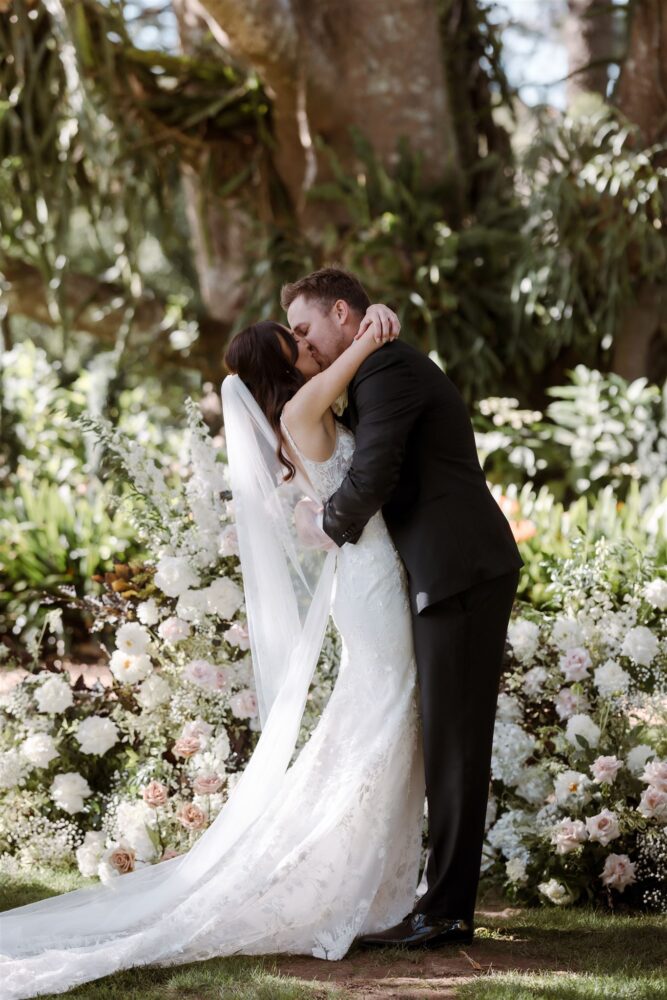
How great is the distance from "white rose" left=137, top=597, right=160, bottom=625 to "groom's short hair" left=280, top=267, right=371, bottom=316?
1.41 metres

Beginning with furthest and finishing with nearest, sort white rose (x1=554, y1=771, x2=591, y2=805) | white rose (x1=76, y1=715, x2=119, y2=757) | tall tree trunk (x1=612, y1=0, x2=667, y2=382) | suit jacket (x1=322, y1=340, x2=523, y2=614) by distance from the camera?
tall tree trunk (x1=612, y1=0, x2=667, y2=382) → white rose (x1=76, y1=715, x2=119, y2=757) → white rose (x1=554, y1=771, x2=591, y2=805) → suit jacket (x1=322, y1=340, x2=523, y2=614)

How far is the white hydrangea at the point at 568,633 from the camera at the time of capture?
12.3 ft

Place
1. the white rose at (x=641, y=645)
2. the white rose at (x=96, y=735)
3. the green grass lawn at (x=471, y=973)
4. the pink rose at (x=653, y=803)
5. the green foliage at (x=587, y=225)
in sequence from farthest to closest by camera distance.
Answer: the green foliage at (x=587, y=225) < the white rose at (x=96, y=735) < the white rose at (x=641, y=645) < the pink rose at (x=653, y=803) < the green grass lawn at (x=471, y=973)

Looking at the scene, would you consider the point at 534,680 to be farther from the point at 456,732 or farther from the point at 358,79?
the point at 358,79

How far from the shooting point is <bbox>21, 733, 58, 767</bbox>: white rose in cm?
396

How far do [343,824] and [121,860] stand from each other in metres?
0.82

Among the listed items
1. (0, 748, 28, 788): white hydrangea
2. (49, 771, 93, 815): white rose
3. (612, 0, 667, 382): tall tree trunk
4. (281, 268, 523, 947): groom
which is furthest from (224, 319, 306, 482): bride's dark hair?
(612, 0, 667, 382): tall tree trunk

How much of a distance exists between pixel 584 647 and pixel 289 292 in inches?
62.7

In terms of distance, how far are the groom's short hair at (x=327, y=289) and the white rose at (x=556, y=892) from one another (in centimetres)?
181

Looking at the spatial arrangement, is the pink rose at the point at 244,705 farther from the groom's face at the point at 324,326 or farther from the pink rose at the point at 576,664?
the groom's face at the point at 324,326

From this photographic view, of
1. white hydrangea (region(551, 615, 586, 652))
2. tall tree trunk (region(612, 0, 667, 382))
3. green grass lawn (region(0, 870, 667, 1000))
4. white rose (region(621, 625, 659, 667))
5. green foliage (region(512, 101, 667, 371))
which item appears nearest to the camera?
green grass lawn (region(0, 870, 667, 1000))

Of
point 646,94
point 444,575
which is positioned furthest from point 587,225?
point 444,575

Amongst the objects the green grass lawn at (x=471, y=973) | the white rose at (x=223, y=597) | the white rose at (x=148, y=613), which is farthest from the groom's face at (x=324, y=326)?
the green grass lawn at (x=471, y=973)

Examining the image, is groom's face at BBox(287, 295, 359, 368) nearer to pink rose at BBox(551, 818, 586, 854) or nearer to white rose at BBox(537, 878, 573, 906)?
pink rose at BBox(551, 818, 586, 854)
